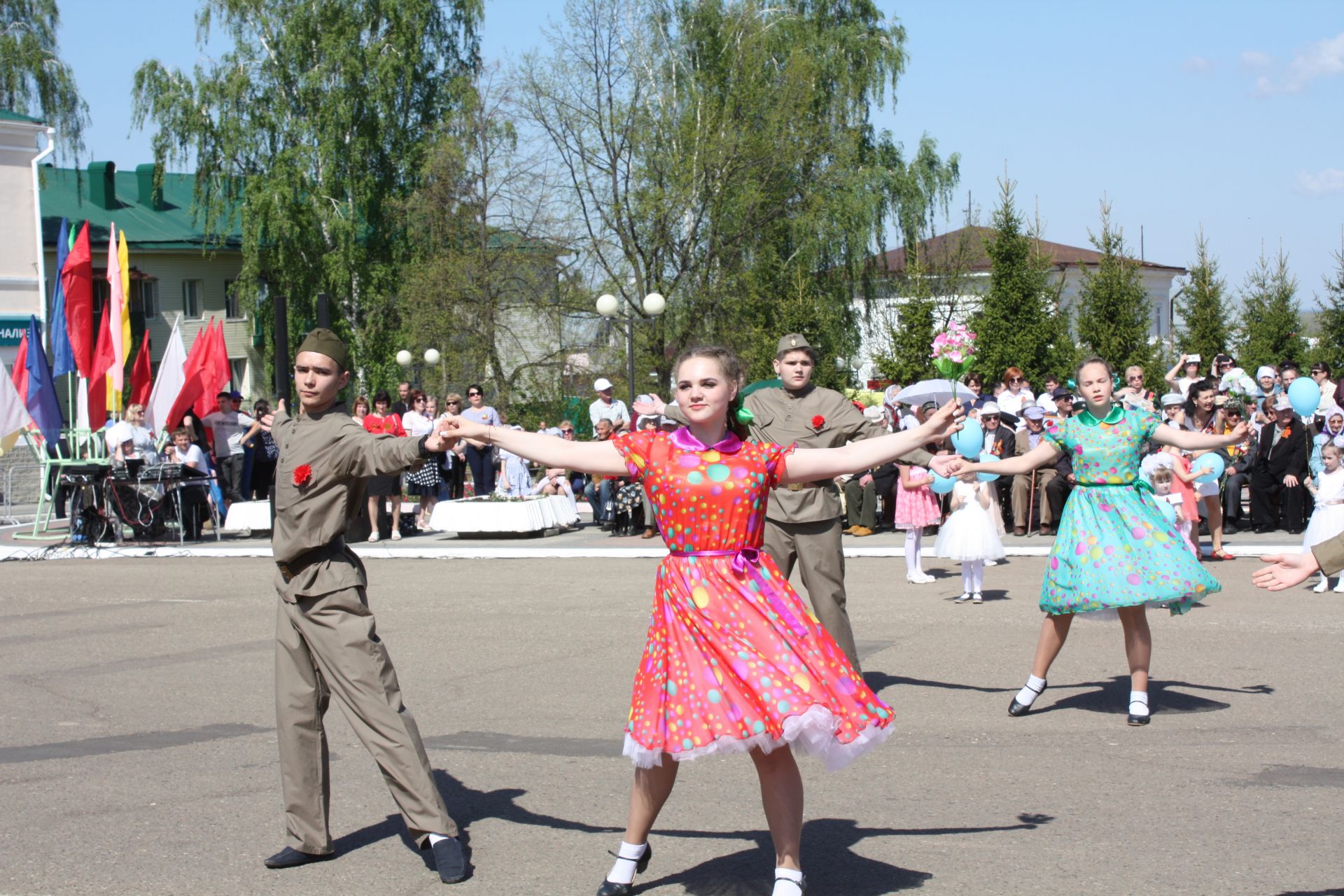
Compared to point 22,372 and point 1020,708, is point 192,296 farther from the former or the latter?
point 1020,708

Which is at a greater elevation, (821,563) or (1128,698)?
(821,563)

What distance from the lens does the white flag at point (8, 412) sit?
1986 cm

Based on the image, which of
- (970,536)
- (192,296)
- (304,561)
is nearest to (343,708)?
(304,561)

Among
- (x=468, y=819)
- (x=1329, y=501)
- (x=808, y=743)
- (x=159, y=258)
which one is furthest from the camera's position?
(x=159, y=258)

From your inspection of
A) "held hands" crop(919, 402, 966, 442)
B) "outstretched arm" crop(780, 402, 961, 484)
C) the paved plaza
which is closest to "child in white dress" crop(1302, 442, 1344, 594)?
the paved plaza

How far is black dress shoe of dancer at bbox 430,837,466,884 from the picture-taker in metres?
4.96

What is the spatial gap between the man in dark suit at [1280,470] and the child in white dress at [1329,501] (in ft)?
10.9

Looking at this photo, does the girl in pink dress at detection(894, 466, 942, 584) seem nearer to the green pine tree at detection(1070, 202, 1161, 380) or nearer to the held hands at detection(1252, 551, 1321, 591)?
Result: the held hands at detection(1252, 551, 1321, 591)

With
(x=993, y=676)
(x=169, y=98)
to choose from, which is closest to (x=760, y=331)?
(x=169, y=98)

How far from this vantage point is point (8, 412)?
786 inches

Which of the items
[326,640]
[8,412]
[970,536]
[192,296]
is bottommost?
[970,536]

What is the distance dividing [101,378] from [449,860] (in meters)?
19.9

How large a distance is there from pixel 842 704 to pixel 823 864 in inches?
38.0

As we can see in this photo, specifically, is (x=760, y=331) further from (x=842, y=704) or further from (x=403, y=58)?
(x=842, y=704)
